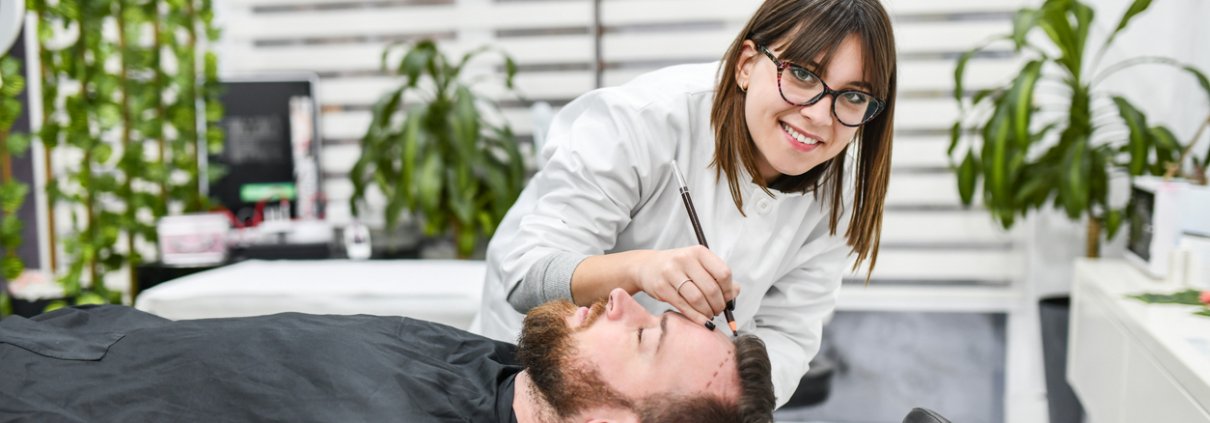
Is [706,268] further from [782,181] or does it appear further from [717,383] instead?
[782,181]

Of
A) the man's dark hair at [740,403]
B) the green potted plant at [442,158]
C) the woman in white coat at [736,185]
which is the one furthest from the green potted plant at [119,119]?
the man's dark hair at [740,403]

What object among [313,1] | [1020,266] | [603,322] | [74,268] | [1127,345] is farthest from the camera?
[313,1]

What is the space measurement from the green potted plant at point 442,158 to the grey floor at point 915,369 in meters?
1.45

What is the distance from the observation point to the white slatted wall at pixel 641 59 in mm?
3621

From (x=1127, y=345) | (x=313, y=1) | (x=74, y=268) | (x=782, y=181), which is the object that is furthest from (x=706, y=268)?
(x=313, y=1)

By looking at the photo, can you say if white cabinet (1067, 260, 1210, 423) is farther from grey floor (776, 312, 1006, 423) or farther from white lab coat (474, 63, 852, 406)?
grey floor (776, 312, 1006, 423)

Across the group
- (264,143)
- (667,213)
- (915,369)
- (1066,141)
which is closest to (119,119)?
(264,143)

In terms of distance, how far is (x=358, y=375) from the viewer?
4.63 feet

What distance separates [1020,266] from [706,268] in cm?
278

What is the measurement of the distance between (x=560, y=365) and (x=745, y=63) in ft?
1.90

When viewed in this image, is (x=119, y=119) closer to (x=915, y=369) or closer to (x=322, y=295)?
(x=322, y=295)

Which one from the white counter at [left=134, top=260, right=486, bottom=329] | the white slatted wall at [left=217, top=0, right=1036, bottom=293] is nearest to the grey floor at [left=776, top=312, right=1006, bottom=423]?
the white slatted wall at [left=217, top=0, right=1036, bottom=293]

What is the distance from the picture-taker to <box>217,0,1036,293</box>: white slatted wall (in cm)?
362

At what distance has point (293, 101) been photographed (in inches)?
151
